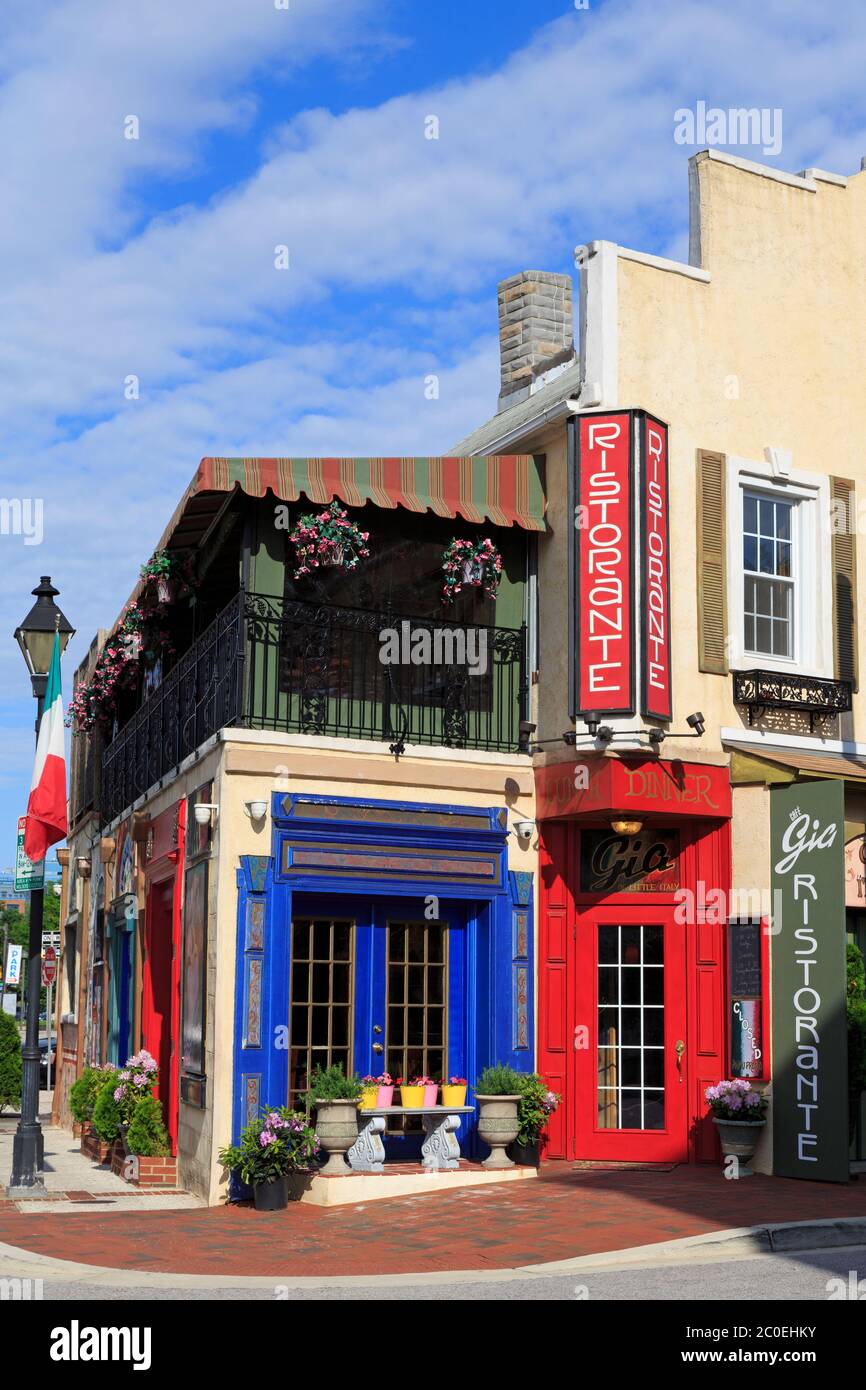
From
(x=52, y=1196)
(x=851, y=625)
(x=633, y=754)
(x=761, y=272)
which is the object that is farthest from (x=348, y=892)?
(x=761, y=272)

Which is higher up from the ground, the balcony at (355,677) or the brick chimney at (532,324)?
the brick chimney at (532,324)

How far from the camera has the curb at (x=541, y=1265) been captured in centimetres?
914

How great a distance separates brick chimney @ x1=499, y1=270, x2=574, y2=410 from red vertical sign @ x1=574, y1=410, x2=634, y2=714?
7135mm

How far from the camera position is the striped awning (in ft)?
43.7

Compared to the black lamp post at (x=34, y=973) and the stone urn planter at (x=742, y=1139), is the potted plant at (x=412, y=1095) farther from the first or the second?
the black lamp post at (x=34, y=973)

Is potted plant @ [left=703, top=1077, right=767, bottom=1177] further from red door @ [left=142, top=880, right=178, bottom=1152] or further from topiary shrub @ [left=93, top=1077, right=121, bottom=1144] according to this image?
red door @ [left=142, top=880, right=178, bottom=1152]

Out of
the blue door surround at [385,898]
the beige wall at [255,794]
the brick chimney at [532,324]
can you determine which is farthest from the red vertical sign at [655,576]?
the brick chimney at [532,324]

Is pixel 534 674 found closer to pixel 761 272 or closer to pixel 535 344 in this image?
pixel 761 272

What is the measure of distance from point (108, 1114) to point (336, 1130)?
365cm

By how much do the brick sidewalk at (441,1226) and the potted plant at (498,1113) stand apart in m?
0.53

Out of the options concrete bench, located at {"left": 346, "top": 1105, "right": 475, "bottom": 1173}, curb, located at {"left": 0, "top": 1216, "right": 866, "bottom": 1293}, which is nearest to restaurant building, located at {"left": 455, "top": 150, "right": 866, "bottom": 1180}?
concrete bench, located at {"left": 346, "top": 1105, "right": 475, "bottom": 1173}

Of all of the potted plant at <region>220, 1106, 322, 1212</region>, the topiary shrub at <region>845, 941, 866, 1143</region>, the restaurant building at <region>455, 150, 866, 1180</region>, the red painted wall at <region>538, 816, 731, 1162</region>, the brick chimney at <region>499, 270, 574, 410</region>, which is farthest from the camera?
the brick chimney at <region>499, 270, 574, 410</region>

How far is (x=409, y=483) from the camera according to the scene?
14102mm

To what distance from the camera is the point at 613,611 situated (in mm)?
13617
